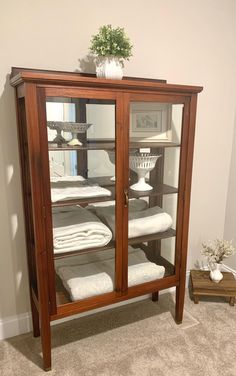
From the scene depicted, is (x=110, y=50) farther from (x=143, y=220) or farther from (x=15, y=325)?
(x=15, y=325)

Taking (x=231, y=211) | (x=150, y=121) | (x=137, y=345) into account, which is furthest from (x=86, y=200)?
(x=231, y=211)

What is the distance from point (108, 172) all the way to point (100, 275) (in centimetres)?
64

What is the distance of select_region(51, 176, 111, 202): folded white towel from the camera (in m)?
1.49

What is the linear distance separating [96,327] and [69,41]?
188 centimetres

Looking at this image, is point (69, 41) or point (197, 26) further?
point (197, 26)

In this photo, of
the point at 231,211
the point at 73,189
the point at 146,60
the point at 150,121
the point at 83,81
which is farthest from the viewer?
the point at 231,211

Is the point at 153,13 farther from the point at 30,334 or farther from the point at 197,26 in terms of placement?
the point at 30,334

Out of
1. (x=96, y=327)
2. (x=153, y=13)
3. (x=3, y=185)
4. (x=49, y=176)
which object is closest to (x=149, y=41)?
(x=153, y=13)

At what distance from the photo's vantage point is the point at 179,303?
6.54ft

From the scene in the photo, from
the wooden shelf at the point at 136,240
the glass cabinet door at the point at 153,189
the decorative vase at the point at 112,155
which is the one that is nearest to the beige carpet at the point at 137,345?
the glass cabinet door at the point at 153,189

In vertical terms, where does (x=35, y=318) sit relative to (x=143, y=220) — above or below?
below

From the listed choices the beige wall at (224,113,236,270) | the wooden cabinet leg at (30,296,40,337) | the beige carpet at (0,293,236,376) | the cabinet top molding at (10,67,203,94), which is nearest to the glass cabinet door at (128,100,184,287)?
the cabinet top molding at (10,67,203,94)

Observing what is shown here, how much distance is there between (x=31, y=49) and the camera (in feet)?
5.26

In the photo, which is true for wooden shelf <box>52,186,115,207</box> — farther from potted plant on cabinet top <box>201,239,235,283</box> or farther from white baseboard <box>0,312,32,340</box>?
potted plant on cabinet top <box>201,239,235,283</box>
